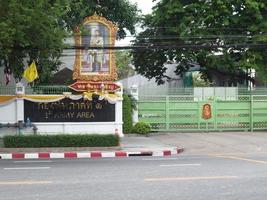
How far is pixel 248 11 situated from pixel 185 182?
74.2 ft

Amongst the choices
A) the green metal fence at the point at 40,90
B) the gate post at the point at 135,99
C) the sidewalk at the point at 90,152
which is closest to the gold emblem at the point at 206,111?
the gate post at the point at 135,99

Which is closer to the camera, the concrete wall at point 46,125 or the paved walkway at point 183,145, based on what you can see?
the paved walkway at point 183,145

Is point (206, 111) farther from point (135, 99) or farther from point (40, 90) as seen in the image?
point (40, 90)

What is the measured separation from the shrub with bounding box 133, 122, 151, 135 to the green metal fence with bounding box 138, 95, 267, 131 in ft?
2.60

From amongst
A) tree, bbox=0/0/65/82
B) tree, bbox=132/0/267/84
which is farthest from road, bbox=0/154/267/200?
tree, bbox=132/0/267/84

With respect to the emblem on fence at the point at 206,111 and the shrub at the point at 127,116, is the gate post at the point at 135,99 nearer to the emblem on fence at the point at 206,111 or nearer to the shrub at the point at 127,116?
the shrub at the point at 127,116

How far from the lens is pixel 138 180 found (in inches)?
437

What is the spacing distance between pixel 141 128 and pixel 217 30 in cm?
903

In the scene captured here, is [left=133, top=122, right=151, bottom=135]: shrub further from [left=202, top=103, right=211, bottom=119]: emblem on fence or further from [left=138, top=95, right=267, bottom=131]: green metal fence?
[left=202, top=103, right=211, bottom=119]: emblem on fence

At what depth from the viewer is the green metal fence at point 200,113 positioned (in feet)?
89.3

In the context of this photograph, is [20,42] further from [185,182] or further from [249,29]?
[249,29]

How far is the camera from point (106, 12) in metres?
34.2

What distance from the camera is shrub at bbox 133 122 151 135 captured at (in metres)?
26.2

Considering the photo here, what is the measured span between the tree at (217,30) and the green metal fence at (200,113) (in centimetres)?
331
